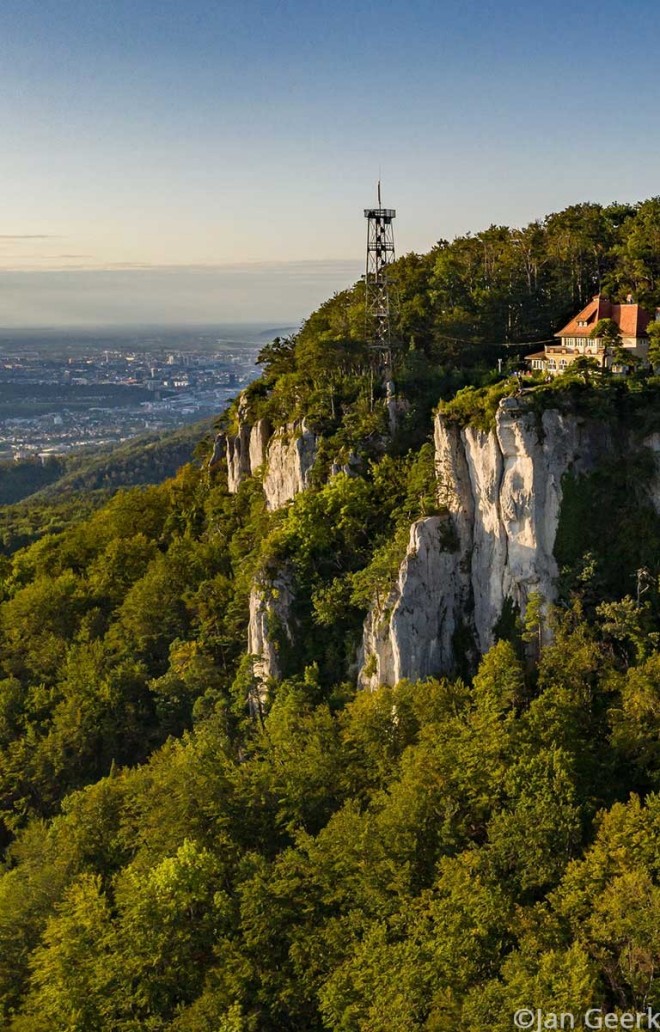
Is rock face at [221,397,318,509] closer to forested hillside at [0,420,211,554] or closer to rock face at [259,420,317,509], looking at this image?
rock face at [259,420,317,509]

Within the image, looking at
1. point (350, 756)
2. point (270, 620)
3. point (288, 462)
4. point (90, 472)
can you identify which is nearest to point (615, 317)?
point (288, 462)

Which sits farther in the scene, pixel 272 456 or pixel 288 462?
pixel 272 456

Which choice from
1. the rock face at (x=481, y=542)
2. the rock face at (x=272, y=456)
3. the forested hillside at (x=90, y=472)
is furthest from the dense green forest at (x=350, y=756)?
the forested hillside at (x=90, y=472)

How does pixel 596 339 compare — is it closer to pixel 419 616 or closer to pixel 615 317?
pixel 615 317

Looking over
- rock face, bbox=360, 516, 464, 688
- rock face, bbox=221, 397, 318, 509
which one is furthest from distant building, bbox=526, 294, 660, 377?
rock face, bbox=221, 397, 318, 509

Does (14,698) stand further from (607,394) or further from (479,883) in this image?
(607,394)

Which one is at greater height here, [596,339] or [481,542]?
[596,339]

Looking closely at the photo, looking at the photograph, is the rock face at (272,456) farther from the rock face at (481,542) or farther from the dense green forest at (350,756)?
the rock face at (481,542)
